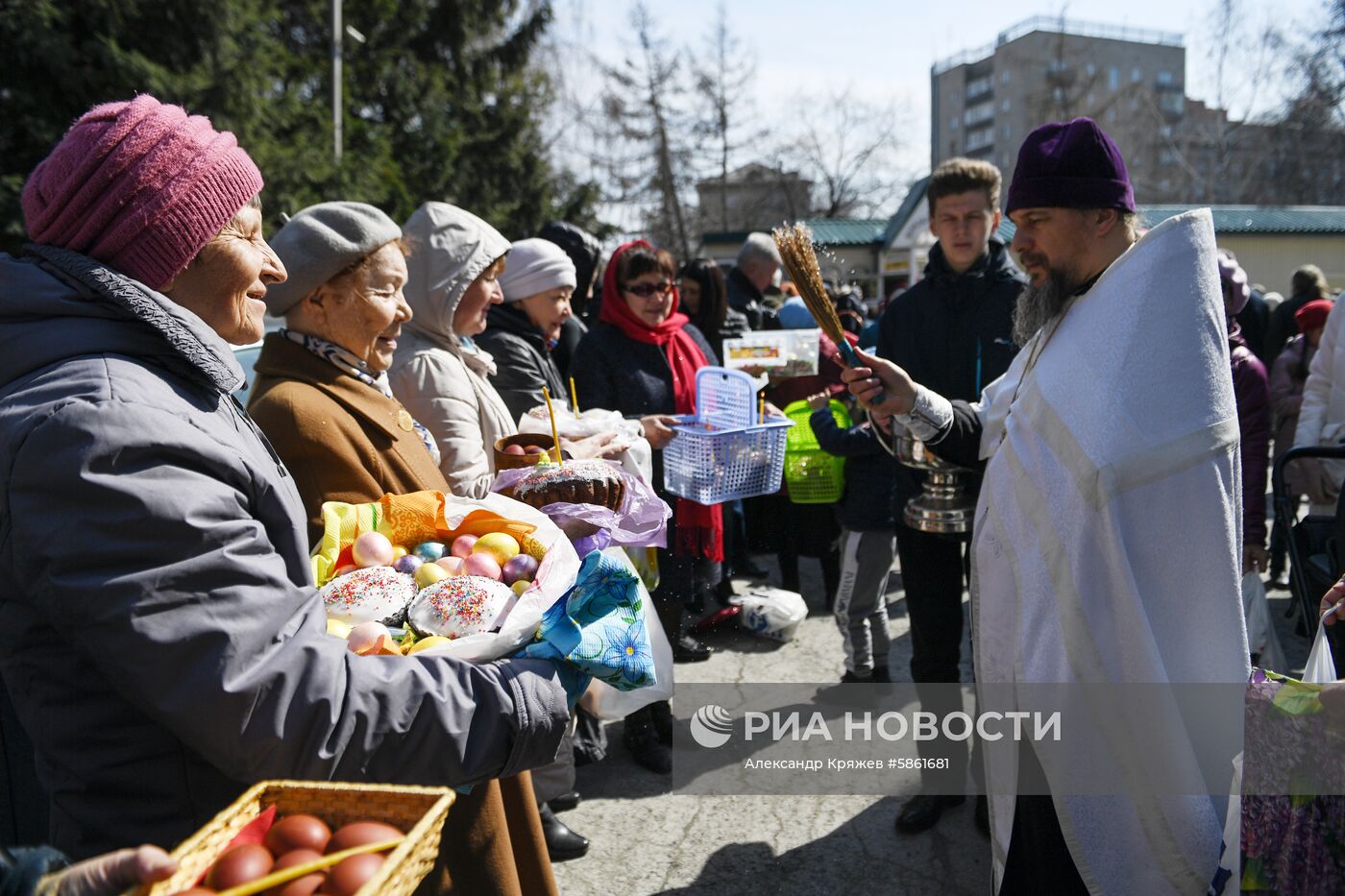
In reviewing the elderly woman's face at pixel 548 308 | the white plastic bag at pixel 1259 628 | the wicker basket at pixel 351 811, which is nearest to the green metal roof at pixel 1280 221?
the white plastic bag at pixel 1259 628

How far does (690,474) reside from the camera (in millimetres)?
3850

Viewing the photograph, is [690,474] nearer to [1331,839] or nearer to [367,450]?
[367,450]

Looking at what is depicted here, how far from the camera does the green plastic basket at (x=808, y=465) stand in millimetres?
4969

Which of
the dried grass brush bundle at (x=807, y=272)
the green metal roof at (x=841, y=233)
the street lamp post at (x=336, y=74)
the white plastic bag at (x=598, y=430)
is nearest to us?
the dried grass brush bundle at (x=807, y=272)

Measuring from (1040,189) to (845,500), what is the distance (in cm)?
213

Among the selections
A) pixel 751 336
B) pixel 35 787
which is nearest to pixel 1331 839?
pixel 35 787

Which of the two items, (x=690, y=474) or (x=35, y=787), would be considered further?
(x=690, y=474)

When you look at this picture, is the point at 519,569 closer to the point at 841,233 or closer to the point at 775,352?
the point at 775,352

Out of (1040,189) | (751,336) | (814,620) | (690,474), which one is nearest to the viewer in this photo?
(1040,189)

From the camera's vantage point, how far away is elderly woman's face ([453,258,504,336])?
3.04 metres

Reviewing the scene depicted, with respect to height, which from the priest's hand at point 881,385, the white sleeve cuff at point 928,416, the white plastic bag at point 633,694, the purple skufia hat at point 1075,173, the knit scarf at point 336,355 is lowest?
the white plastic bag at point 633,694

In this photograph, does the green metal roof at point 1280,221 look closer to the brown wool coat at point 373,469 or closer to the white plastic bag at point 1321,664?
the white plastic bag at point 1321,664

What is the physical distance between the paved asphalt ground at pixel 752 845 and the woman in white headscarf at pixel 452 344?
1415 millimetres

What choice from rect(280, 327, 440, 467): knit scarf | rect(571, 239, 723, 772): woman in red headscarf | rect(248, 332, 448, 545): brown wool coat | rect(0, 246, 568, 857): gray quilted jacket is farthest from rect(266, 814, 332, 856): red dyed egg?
rect(571, 239, 723, 772): woman in red headscarf
